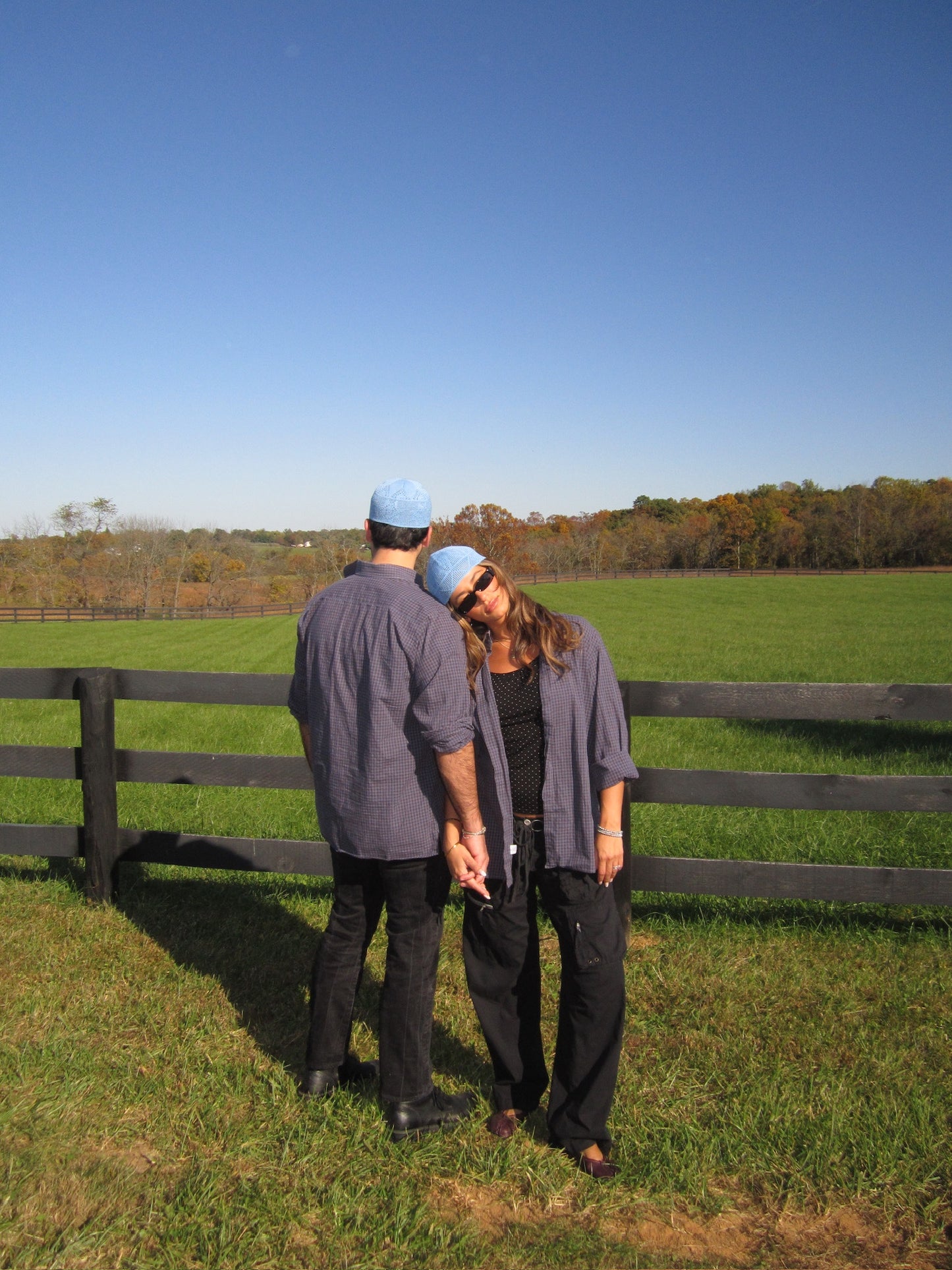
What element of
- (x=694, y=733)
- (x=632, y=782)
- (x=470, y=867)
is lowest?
(x=694, y=733)

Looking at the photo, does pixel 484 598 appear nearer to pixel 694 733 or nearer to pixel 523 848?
pixel 523 848

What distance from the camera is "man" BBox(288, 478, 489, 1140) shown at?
272 centimetres

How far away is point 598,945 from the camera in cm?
278

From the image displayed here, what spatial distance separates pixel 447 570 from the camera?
9.16 ft

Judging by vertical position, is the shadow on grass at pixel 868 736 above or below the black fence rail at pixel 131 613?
above

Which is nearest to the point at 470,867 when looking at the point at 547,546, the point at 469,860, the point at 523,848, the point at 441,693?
the point at 469,860

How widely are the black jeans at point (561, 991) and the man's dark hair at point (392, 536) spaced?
0.97 m

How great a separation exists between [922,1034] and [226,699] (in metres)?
3.48

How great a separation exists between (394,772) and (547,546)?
106 meters

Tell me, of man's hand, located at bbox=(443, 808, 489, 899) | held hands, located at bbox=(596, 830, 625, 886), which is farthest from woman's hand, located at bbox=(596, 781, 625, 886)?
man's hand, located at bbox=(443, 808, 489, 899)

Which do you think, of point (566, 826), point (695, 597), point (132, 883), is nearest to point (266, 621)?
point (695, 597)

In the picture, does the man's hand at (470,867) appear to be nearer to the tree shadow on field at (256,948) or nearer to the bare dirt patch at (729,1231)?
the bare dirt patch at (729,1231)

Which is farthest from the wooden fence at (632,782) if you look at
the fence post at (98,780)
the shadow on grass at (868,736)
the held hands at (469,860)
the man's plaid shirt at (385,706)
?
the shadow on grass at (868,736)

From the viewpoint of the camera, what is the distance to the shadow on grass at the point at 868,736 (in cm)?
864
